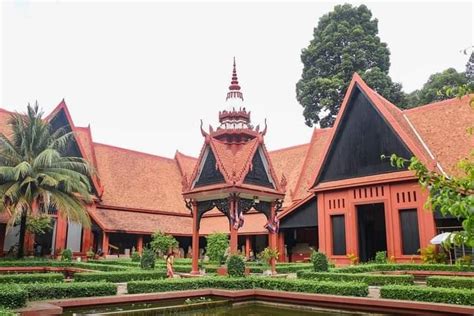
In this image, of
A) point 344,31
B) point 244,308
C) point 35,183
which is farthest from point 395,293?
point 344,31

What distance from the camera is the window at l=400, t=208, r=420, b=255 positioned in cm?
2015

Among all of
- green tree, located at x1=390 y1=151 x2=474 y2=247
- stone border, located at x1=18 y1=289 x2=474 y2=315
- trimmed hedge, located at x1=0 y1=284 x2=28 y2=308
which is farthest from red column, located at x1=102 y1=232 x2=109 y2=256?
green tree, located at x1=390 y1=151 x2=474 y2=247

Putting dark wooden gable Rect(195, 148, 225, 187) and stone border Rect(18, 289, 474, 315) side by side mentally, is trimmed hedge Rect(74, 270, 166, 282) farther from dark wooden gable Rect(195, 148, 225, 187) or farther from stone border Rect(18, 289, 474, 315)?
dark wooden gable Rect(195, 148, 225, 187)

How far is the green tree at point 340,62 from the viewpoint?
39531 millimetres

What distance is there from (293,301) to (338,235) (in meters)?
11.6

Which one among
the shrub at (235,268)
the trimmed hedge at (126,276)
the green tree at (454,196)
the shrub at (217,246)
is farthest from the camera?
the shrub at (217,246)

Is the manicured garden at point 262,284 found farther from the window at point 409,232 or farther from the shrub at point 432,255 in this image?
the window at point 409,232

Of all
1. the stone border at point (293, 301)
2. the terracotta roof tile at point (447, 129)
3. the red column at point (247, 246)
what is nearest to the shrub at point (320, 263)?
the stone border at point (293, 301)

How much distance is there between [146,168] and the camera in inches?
1426

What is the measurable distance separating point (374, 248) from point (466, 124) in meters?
9.75

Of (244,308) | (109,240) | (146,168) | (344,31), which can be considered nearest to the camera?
(244,308)

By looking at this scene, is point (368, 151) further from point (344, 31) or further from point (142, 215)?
point (344, 31)

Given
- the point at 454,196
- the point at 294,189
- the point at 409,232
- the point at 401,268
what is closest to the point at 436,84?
the point at 294,189

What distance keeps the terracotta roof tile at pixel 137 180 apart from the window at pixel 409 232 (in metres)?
18.5
